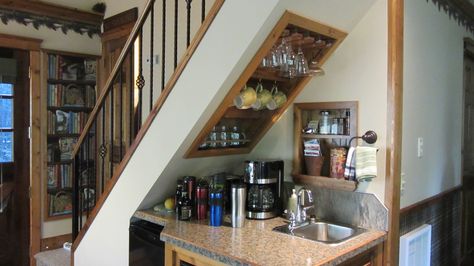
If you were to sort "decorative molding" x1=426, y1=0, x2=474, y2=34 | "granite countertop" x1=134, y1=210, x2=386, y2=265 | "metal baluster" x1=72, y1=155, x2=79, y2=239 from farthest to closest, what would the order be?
"metal baluster" x1=72, y1=155, x2=79, y2=239 → "decorative molding" x1=426, y1=0, x2=474, y2=34 → "granite countertop" x1=134, y1=210, x2=386, y2=265

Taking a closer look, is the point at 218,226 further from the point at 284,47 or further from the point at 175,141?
the point at 284,47

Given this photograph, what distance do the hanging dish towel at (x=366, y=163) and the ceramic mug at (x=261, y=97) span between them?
57 centimetres

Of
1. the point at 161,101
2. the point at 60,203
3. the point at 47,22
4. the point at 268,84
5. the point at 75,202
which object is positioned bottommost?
the point at 60,203

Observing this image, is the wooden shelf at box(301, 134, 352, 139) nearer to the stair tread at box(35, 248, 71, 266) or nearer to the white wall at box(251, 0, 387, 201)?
the white wall at box(251, 0, 387, 201)

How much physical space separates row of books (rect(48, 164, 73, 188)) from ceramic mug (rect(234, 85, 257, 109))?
290 cm

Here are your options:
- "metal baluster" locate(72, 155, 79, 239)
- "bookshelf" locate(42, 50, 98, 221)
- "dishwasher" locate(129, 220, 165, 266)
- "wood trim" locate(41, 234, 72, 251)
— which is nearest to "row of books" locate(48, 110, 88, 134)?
"bookshelf" locate(42, 50, 98, 221)

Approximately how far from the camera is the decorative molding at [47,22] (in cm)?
377

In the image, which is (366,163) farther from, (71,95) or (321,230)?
(71,95)

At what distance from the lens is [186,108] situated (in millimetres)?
2033

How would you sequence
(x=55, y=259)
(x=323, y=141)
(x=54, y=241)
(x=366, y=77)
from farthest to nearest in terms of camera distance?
(x=54, y=241) < (x=55, y=259) < (x=323, y=141) < (x=366, y=77)

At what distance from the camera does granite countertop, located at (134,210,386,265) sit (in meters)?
1.62

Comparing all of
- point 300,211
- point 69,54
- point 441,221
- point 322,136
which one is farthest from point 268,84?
point 69,54

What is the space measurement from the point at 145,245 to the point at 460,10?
9.51 ft

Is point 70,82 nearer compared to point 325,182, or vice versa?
point 325,182
